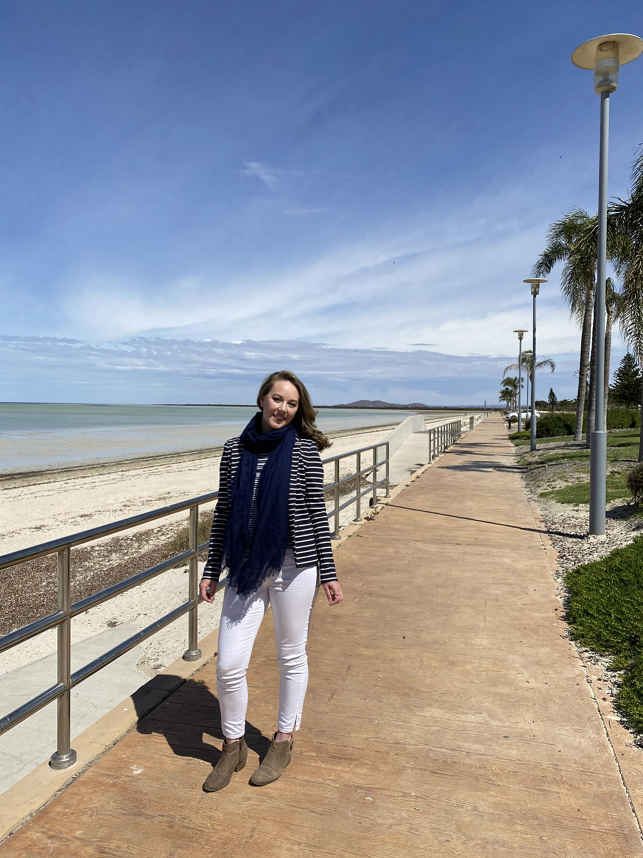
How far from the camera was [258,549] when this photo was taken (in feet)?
8.30

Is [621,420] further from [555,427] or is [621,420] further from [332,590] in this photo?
[332,590]

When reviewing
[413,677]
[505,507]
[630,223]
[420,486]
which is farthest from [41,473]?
[413,677]

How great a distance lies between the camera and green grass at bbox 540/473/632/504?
10.2 m

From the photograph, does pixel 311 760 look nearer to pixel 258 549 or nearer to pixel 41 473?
pixel 258 549

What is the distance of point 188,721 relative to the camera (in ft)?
10.6

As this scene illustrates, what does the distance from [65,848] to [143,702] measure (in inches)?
44.1

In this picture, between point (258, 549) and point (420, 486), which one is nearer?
point (258, 549)

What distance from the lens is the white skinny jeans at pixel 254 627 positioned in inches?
102

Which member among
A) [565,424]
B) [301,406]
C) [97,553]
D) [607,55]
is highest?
[607,55]

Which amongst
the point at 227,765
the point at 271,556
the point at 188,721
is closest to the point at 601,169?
the point at 271,556

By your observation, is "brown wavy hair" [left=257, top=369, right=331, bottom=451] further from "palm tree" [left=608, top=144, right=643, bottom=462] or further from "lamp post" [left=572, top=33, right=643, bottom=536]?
A: "palm tree" [left=608, top=144, right=643, bottom=462]

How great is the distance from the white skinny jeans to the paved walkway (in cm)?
39

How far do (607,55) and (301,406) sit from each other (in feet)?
23.2

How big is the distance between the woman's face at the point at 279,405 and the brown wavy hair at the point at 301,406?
0.08 ft
